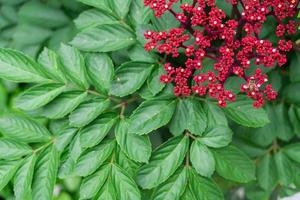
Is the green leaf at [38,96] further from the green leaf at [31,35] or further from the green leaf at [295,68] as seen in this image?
the green leaf at [295,68]

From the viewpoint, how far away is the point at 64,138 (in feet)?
3.34

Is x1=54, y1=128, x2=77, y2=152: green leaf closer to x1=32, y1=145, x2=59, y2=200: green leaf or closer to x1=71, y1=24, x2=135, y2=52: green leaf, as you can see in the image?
x1=32, y1=145, x2=59, y2=200: green leaf

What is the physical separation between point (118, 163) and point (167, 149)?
4.1 inches

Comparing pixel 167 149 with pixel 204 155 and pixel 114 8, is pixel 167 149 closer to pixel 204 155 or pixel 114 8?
pixel 204 155

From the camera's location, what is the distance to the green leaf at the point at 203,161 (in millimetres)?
971

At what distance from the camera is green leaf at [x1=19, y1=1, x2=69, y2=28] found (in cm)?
130

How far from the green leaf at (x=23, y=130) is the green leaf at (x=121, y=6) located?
0.93 ft

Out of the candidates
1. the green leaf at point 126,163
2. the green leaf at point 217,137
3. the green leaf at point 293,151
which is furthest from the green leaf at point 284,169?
the green leaf at point 126,163

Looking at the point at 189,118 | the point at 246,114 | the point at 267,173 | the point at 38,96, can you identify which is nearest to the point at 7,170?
the point at 38,96

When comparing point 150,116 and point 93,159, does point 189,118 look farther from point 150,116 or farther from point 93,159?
point 93,159

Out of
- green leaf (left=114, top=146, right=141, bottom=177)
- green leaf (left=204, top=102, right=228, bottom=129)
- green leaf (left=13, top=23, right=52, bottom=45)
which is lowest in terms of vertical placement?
green leaf (left=114, top=146, right=141, bottom=177)

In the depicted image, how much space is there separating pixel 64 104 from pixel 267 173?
1.67ft

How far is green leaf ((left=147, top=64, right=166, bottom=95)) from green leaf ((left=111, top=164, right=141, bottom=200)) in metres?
0.17

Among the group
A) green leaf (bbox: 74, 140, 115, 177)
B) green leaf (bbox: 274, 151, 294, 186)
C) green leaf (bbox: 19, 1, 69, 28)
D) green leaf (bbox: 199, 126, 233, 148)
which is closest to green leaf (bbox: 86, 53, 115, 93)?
green leaf (bbox: 74, 140, 115, 177)
